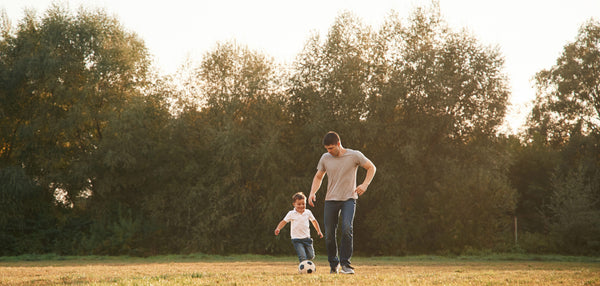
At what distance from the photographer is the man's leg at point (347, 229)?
368 inches

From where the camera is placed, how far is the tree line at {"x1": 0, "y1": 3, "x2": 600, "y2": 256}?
24984 mm

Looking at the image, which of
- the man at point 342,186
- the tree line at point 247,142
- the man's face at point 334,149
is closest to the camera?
the man's face at point 334,149

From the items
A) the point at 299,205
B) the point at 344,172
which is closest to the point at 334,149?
the point at 344,172

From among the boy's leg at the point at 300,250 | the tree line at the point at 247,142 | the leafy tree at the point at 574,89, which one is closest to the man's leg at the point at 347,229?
the boy's leg at the point at 300,250

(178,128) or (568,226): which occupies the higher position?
(178,128)

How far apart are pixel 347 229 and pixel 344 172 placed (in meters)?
0.91

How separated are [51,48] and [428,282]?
2431 centimetres

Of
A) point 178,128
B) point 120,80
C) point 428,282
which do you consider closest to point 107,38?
point 120,80

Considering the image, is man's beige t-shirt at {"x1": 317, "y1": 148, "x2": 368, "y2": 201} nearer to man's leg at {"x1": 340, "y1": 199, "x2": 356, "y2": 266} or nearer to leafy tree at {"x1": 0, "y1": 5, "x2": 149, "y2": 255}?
man's leg at {"x1": 340, "y1": 199, "x2": 356, "y2": 266}

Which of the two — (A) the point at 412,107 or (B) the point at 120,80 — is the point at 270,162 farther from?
(B) the point at 120,80

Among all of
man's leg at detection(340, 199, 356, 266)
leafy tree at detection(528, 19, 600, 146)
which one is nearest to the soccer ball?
man's leg at detection(340, 199, 356, 266)

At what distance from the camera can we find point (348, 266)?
30.7 ft

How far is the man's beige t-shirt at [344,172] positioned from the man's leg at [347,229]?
125 mm

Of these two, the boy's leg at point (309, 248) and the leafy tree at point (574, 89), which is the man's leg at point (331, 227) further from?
the leafy tree at point (574, 89)
